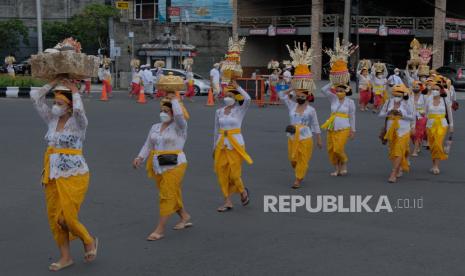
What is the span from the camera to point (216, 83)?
26000 mm

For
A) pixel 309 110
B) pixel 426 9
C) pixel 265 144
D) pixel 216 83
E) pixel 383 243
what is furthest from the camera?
pixel 426 9

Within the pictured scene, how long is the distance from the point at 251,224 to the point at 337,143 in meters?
3.52

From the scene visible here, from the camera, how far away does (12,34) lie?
5175 centimetres

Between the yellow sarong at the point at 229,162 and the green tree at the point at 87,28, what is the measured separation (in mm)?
43632

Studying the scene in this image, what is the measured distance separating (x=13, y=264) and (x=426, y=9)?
148ft

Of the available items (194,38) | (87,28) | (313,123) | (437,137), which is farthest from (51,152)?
(87,28)

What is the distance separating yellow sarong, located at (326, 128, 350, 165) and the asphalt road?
0.38m

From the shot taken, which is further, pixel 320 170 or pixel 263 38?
pixel 263 38

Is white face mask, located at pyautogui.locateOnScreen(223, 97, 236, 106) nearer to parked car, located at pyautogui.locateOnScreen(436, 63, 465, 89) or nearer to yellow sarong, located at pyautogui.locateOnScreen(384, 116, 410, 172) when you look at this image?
yellow sarong, located at pyautogui.locateOnScreen(384, 116, 410, 172)


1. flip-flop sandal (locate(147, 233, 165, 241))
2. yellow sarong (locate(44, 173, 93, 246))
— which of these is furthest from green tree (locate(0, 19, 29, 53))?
yellow sarong (locate(44, 173, 93, 246))

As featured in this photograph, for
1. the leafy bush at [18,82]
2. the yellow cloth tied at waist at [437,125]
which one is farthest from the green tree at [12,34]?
the yellow cloth tied at waist at [437,125]

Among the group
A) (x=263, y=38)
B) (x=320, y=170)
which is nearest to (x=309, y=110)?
(x=320, y=170)

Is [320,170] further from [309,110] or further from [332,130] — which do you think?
[309,110]

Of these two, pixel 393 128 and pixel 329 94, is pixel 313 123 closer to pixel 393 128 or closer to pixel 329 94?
pixel 329 94
